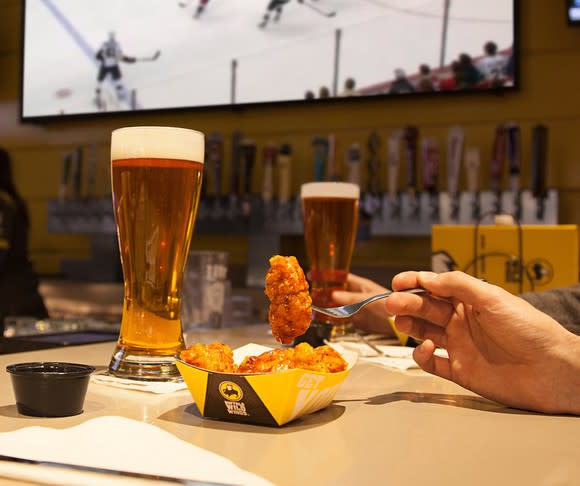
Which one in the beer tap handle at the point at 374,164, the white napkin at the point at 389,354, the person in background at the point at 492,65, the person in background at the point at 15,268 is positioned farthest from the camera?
the person in background at the point at 15,268

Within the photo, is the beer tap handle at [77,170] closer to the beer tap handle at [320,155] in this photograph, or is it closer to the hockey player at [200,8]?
the hockey player at [200,8]

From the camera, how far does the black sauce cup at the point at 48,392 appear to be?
2.21ft

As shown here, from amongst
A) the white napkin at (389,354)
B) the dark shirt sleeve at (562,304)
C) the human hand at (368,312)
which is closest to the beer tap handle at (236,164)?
the human hand at (368,312)

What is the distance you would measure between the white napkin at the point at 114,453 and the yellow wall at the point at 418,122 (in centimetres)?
245

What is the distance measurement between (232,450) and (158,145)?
41cm

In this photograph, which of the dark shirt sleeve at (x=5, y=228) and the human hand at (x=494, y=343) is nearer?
the human hand at (x=494, y=343)

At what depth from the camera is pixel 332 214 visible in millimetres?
1301

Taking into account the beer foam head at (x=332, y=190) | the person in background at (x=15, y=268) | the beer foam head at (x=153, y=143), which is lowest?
the person in background at (x=15, y=268)

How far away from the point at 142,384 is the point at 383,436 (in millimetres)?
322

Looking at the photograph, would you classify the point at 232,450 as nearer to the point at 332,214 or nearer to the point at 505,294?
the point at 505,294

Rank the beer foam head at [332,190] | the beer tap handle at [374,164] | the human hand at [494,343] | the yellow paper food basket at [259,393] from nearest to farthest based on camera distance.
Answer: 1. the yellow paper food basket at [259,393]
2. the human hand at [494,343]
3. the beer foam head at [332,190]
4. the beer tap handle at [374,164]

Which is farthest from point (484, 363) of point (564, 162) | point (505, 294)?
point (564, 162)

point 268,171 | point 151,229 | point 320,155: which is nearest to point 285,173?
point 268,171

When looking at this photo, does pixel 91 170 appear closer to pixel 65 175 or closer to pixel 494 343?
pixel 65 175
